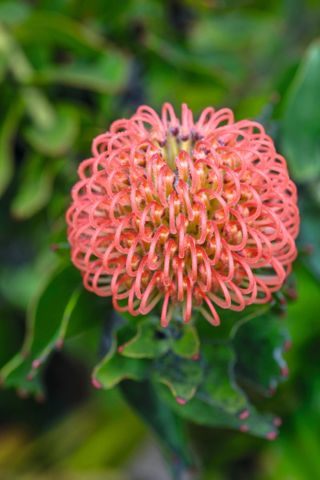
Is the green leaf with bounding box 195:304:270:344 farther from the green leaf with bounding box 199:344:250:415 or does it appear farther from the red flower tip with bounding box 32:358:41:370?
the red flower tip with bounding box 32:358:41:370

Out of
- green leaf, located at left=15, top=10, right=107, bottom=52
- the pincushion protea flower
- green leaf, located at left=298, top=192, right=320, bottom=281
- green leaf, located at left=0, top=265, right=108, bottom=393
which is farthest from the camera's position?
green leaf, located at left=15, top=10, right=107, bottom=52

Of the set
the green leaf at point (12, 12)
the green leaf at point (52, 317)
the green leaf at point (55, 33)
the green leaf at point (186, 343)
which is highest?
the green leaf at point (12, 12)

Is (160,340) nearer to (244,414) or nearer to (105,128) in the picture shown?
(244,414)

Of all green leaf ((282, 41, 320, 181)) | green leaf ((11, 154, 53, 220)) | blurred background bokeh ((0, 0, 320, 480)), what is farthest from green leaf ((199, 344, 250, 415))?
green leaf ((11, 154, 53, 220))

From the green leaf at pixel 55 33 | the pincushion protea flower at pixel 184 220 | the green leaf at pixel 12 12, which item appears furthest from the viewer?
the green leaf at pixel 12 12

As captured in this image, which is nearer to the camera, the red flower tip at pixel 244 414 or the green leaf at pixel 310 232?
the red flower tip at pixel 244 414

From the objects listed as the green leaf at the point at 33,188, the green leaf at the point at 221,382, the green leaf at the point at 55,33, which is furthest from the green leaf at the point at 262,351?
the green leaf at the point at 55,33

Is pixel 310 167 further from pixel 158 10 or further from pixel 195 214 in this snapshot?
pixel 158 10

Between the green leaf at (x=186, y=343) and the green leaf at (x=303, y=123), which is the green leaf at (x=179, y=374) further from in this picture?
the green leaf at (x=303, y=123)

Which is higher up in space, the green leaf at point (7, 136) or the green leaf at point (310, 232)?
the green leaf at point (7, 136)
